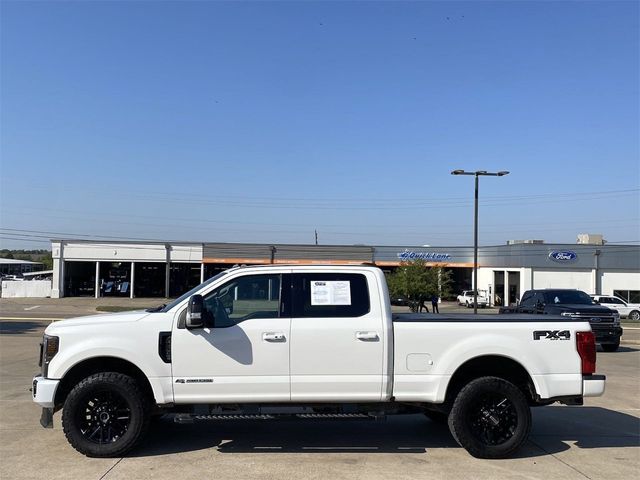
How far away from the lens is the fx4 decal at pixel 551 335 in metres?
6.00

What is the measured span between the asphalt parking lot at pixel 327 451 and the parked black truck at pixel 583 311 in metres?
9.47

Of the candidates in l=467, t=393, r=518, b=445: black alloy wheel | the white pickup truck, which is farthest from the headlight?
l=467, t=393, r=518, b=445: black alloy wheel

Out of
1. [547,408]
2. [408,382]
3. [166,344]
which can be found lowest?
[547,408]

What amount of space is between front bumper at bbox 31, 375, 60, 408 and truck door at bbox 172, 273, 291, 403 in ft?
4.05

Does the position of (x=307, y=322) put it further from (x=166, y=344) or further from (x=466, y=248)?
(x=466, y=248)

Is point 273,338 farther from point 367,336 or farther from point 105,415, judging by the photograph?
point 105,415

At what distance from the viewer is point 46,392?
5.73m

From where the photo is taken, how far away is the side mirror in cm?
560

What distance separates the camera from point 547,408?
8.64 meters

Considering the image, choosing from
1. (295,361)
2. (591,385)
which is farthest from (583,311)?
(295,361)

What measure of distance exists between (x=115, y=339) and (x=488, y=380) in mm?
3908

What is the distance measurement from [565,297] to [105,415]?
16263 millimetres

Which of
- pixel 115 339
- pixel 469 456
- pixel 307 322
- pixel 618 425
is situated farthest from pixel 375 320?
pixel 618 425

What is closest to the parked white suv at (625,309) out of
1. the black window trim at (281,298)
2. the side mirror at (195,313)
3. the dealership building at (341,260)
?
the dealership building at (341,260)
